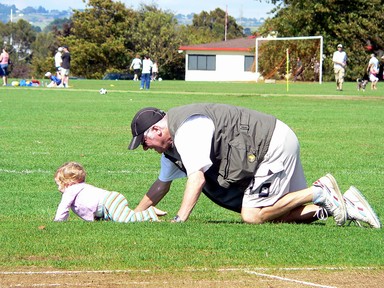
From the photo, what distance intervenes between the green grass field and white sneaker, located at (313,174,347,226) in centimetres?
18

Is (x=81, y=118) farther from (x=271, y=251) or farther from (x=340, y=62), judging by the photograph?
(x=340, y=62)

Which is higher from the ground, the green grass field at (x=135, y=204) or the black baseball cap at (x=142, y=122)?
the black baseball cap at (x=142, y=122)

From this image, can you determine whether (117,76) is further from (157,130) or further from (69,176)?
(157,130)

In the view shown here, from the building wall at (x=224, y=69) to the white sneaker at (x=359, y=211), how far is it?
90.9 metres

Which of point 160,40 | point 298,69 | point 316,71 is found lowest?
point 316,71

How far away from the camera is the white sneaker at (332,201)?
9078 mm

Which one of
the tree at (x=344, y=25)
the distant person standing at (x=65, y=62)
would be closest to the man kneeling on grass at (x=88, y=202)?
the distant person standing at (x=65, y=62)

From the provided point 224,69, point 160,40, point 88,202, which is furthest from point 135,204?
point 224,69

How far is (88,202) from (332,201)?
242 centimetres

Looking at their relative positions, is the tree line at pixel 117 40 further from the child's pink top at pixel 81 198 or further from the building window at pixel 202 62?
the child's pink top at pixel 81 198

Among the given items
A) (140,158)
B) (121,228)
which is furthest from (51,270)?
(140,158)

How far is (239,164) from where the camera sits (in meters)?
8.61

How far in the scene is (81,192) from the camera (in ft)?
30.0

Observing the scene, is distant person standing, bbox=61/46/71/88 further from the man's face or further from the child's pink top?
the man's face
